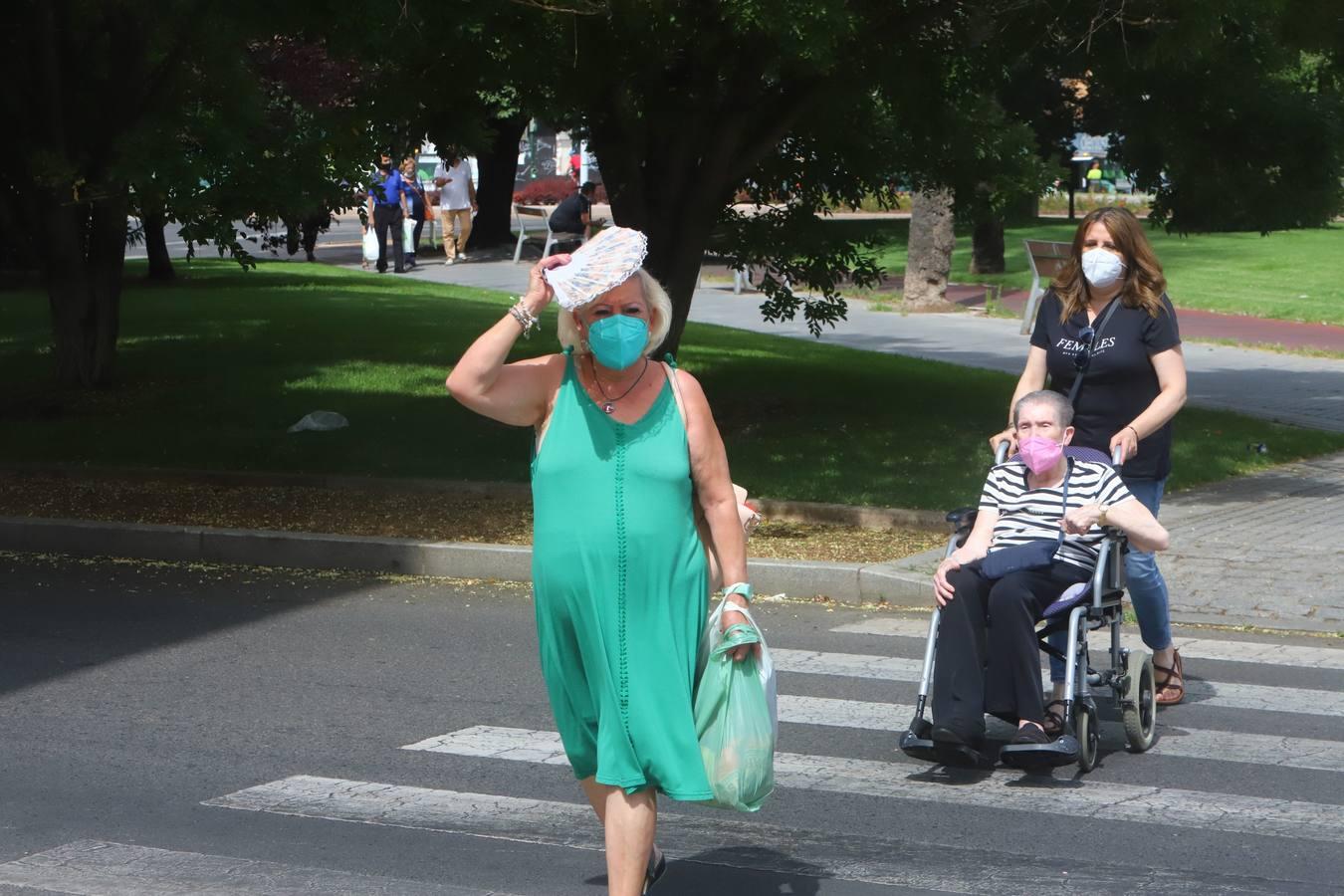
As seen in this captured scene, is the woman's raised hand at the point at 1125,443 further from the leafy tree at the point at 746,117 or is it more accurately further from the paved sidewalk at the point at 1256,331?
the paved sidewalk at the point at 1256,331

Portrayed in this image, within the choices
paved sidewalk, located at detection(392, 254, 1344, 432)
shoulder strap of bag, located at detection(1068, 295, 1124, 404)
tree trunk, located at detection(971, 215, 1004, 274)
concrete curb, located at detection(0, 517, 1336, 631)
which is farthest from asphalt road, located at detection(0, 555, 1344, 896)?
tree trunk, located at detection(971, 215, 1004, 274)

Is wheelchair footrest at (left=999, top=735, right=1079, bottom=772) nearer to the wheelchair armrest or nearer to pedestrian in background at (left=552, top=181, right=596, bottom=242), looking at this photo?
the wheelchair armrest

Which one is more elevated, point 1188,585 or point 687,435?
point 687,435

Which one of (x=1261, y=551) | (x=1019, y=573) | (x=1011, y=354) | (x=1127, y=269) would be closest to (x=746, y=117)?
(x=1261, y=551)

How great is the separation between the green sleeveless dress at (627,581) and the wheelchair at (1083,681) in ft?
6.39

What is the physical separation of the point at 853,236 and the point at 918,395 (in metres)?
1.78

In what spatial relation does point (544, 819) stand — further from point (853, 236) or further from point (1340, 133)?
point (1340, 133)

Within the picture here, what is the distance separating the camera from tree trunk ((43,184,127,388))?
14672 millimetres

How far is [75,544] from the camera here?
10.6 metres

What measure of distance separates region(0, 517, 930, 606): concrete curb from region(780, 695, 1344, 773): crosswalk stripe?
2.03 meters

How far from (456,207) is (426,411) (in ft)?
59.5

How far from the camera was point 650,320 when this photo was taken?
4383mm

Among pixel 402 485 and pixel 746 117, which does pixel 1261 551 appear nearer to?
pixel 746 117

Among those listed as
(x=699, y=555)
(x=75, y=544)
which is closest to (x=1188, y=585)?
(x=699, y=555)
